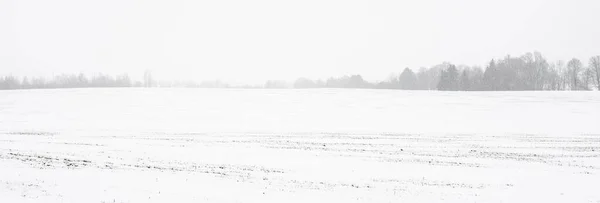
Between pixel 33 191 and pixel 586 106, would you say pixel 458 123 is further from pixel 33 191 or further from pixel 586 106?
pixel 33 191

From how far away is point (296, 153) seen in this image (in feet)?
64.6

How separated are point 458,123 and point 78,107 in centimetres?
3544

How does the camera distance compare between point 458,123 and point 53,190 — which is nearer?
point 53,190

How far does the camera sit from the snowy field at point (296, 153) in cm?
1260

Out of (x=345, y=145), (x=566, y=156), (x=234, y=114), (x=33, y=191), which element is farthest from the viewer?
(x=234, y=114)

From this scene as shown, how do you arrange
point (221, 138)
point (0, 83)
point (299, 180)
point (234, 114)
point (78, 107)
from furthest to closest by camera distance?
1. point (0, 83)
2. point (78, 107)
3. point (234, 114)
4. point (221, 138)
5. point (299, 180)

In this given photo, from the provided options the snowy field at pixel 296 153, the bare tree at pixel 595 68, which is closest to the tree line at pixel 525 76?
the bare tree at pixel 595 68

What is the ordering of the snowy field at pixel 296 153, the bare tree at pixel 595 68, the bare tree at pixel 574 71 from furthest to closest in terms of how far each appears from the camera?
the bare tree at pixel 574 71
the bare tree at pixel 595 68
the snowy field at pixel 296 153

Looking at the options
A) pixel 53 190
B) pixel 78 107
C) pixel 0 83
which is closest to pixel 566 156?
pixel 53 190

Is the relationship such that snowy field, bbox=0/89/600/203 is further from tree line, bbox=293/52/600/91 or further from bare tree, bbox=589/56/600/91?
bare tree, bbox=589/56/600/91

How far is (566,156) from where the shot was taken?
19547mm

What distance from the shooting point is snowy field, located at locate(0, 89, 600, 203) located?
1260 centimetres

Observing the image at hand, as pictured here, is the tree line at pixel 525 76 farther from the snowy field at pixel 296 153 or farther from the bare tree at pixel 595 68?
the snowy field at pixel 296 153

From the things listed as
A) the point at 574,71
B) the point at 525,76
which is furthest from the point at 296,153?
the point at 574,71
